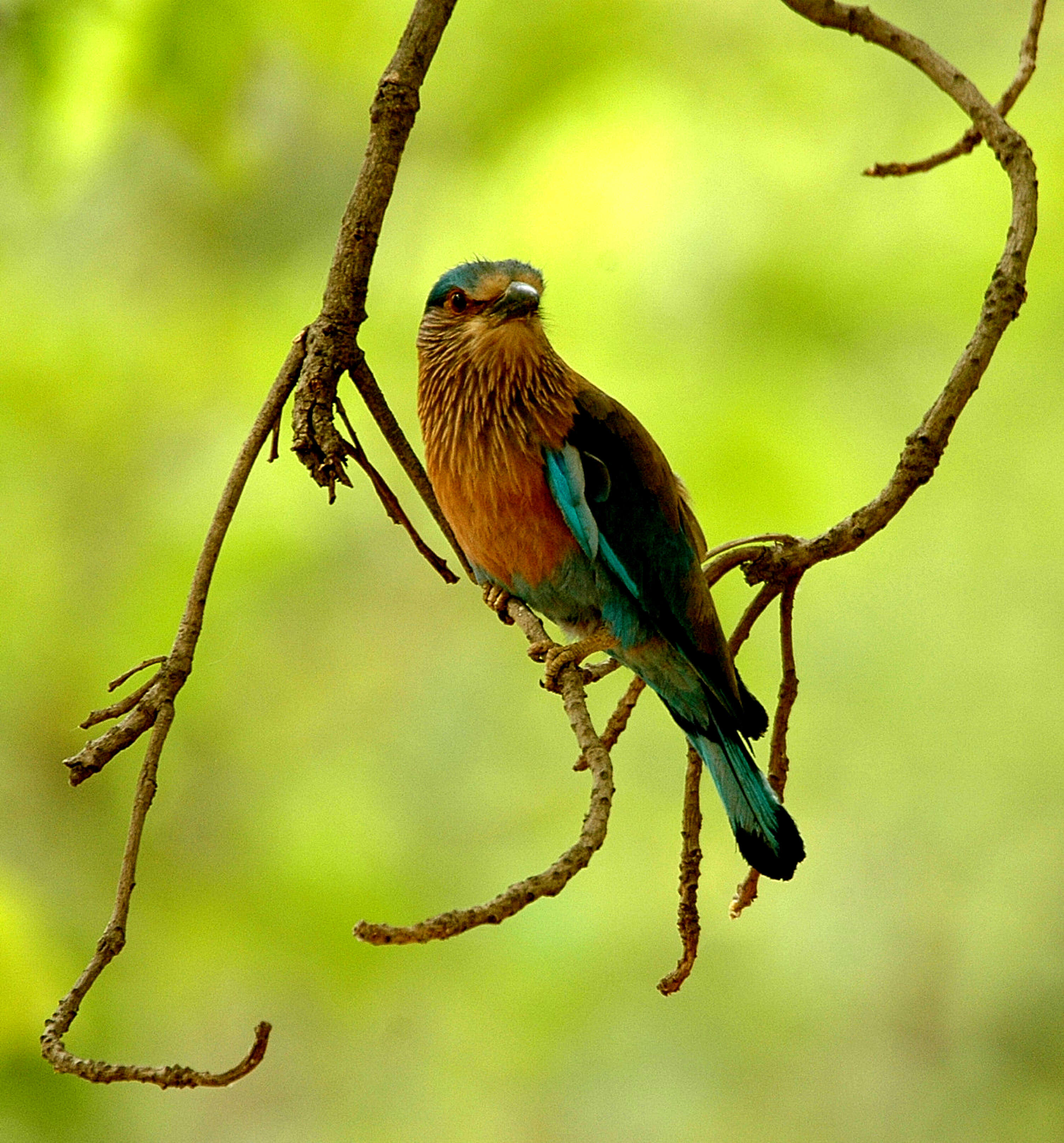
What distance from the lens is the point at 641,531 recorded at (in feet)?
7.20

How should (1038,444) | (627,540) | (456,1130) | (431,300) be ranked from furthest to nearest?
(456,1130) → (1038,444) → (431,300) → (627,540)

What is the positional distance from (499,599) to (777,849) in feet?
2.03

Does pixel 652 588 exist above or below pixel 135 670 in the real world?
below

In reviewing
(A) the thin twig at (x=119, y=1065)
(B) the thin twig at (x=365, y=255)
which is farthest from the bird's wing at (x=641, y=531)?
(A) the thin twig at (x=119, y=1065)

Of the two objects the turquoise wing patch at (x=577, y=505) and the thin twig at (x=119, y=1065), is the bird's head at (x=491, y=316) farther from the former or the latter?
the thin twig at (x=119, y=1065)

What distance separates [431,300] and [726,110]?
1724 mm

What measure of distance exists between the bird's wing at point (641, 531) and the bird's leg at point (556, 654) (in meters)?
0.11

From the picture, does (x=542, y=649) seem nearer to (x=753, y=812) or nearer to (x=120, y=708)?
(x=753, y=812)

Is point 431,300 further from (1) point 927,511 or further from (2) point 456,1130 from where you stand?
Result: (2) point 456,1130

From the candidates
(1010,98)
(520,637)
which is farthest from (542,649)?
(520,637)

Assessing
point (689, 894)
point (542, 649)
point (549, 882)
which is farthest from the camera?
point (542, 649)

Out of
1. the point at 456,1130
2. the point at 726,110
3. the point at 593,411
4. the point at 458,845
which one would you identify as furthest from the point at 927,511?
the point at 456,1130

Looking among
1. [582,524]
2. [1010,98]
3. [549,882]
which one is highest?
[1010,98]

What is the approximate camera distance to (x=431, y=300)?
96.6 inches
